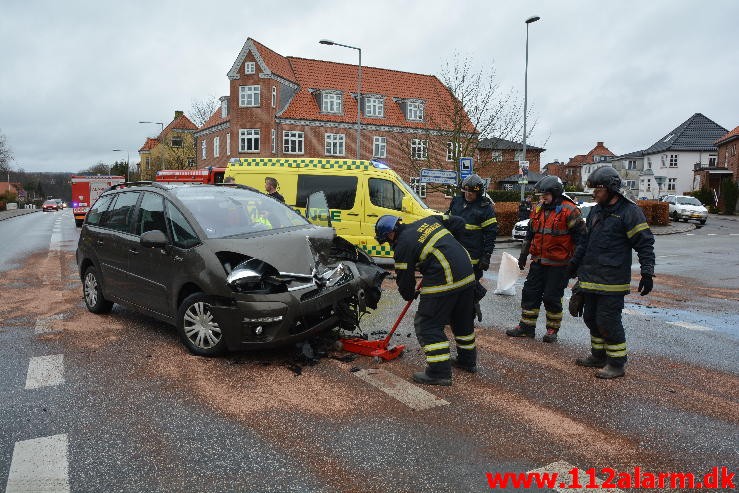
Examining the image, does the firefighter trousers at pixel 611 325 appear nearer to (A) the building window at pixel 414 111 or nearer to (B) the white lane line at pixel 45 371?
(B) the white lane line at pixel 45 371

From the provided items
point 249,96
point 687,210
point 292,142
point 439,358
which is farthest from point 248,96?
point 439,358

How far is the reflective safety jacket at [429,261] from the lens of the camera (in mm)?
4777

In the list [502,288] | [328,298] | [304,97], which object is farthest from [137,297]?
[304,97]

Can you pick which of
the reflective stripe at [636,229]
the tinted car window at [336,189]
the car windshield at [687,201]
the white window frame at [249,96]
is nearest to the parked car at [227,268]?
the reflective stripe at [636,229]

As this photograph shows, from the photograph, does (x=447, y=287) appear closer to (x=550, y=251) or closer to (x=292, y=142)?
(x=550, y=251)

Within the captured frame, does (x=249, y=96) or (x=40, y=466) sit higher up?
(x=249, y=96)

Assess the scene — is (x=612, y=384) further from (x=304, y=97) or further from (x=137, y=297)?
(x=304, y=97)

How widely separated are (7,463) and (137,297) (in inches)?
115

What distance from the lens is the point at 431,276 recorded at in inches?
190

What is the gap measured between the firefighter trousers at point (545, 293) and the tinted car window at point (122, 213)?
4611 millimetres

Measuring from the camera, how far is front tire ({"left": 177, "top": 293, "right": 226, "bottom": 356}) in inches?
206

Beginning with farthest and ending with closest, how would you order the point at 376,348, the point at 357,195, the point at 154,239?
1. the point at 357,195
2. the point at 154,239
3. the point at 376,348

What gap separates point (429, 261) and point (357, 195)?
703 centimetres

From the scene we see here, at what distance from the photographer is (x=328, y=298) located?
525cm
